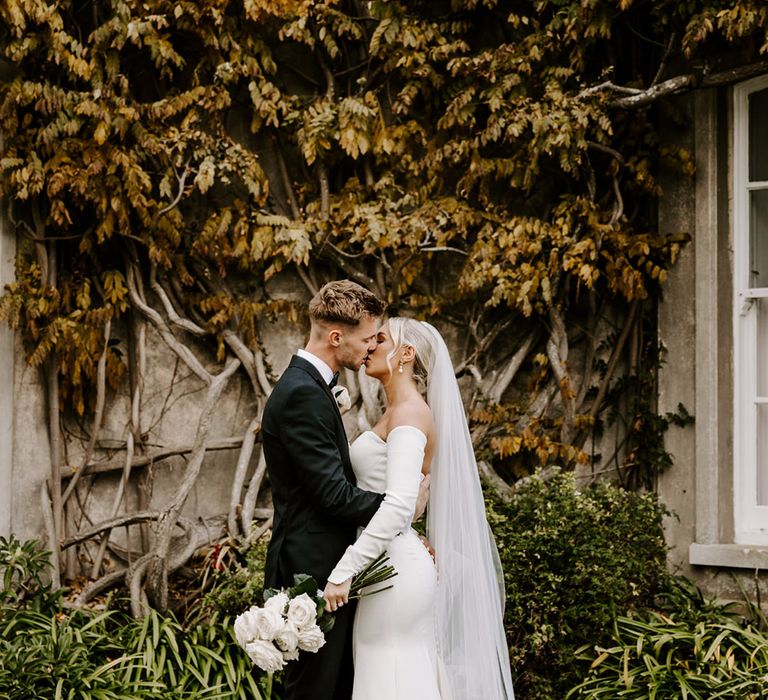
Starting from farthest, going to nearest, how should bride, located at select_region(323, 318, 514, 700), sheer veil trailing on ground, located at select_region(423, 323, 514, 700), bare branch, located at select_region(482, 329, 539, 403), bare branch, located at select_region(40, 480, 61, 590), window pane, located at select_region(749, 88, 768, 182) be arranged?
bare branch, located at select_region(482, 329, 539, 403) < bare branch, located at select_region(40, 480, 61, 590) < window pane, located at select_region(749, 88, 768, 182) < sheer veil trailing on ground, located at select_region(423, 323, 514, 700) < bride, located at select_region(323, 318, 514, 700)

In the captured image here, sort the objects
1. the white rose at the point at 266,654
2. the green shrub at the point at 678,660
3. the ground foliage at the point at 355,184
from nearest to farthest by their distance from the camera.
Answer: the white rose at the point at 266,654
the green shrub at the point at 678,660
the ground foliage at the point at 355,184

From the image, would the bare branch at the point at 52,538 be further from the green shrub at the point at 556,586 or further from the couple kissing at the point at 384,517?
the couple kissing at the point at 384,517

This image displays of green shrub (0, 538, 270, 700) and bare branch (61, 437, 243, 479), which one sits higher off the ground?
bare branch (61, 437, 243, 479)

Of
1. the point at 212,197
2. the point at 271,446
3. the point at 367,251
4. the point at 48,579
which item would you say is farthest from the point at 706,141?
the point at 48,579

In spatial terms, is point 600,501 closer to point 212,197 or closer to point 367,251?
point 367,251

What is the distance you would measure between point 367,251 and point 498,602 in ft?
8.82

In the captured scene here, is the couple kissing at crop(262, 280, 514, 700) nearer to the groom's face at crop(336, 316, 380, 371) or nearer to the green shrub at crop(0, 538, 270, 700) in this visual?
the groom's face at crop(336, 316, 380, 371)

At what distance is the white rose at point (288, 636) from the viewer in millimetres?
3264

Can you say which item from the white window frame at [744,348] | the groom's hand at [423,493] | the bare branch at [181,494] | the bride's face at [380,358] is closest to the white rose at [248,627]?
the groom's hand at [423,493]

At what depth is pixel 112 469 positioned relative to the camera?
6305mm

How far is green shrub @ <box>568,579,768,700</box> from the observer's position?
452 centimetres

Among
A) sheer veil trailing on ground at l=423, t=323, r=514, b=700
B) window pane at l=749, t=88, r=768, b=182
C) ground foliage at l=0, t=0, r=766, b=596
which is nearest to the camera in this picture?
sheer veil trailing on ground at l=423, t=323, r=514, b=700

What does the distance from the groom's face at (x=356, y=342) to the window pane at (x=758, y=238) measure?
116 inches

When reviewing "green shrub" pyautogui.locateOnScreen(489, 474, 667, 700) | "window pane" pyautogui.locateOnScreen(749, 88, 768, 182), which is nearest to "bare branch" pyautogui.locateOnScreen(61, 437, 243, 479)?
"green shrub" pyautogui.locateOnScreen(489, 474, 667, 700)
